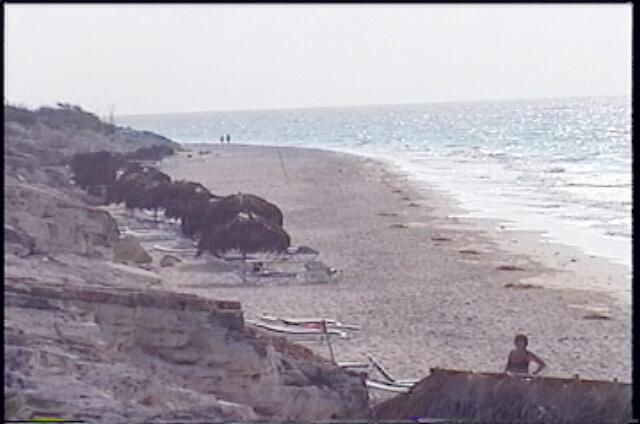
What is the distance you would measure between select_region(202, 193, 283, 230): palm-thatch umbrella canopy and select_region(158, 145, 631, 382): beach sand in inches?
43.3

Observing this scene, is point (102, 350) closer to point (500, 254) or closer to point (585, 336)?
point (585, 336)

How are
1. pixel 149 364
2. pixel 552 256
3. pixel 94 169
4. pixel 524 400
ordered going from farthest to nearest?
pixel 94 169, pixel 552 256, pixel 149 364, pixel 524 400

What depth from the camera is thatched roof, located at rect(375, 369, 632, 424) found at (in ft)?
13.8

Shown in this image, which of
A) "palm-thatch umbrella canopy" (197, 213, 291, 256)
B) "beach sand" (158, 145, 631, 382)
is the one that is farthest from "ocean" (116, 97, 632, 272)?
"palm-thatch umbrella canopy" (197, 213, 291, 256)

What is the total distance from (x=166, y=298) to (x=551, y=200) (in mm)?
19249

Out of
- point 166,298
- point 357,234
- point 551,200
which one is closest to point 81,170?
point 357,234

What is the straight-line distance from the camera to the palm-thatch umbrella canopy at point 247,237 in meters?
12.1

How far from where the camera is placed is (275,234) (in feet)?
40.8

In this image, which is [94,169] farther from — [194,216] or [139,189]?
[194,216]

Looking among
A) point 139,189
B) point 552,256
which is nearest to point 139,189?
point 139,189

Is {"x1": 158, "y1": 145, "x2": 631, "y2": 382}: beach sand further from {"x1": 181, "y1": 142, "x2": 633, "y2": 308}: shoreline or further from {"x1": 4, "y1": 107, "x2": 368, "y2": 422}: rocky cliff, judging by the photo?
{"x1": 4, "y1": 107, "x2": 368, "y2": 422}: rocky cliff

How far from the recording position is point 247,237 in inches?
478

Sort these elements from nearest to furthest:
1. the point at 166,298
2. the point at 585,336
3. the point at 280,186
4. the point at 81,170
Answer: the point at 166,298 → the point at 585,336 → the point at 81,170 → the point at 280,186

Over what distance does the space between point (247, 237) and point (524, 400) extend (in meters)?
8.03
